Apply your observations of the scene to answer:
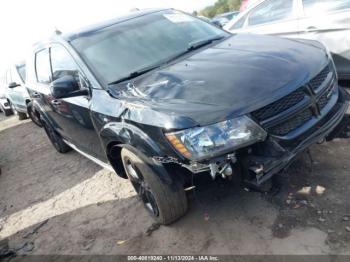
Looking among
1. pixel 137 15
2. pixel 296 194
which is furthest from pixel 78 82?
pixel 296 194

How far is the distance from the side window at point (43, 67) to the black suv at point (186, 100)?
53 cm

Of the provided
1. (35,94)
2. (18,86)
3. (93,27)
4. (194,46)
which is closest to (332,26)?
(194,46)

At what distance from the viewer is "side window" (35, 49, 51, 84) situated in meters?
4.46

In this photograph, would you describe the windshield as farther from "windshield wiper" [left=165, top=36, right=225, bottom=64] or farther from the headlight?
the headlight

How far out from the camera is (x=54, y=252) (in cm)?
323

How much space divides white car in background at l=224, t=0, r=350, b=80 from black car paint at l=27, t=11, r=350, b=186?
1657 millimetres

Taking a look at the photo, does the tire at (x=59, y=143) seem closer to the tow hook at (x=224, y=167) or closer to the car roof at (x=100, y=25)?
the car roof at (x=100, y=25)

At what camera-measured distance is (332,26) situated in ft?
15.2

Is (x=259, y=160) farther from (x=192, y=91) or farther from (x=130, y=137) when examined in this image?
(x=130, y=137)

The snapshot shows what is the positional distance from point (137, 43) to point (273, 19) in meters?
2.88

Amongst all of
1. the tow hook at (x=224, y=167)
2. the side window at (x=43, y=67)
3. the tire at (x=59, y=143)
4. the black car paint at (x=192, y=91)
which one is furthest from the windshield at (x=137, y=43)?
the tire at (x=59, y=143)

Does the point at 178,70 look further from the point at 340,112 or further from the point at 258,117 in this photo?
the point at 340,112

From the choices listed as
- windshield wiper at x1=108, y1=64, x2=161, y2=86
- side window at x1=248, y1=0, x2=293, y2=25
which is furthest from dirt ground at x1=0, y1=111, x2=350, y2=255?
side window at x1=248, y1=0, x2=293, y2=25

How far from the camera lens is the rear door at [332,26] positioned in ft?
14.8
